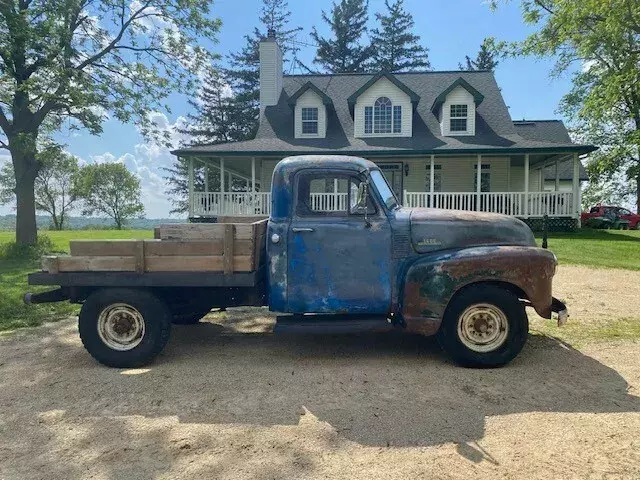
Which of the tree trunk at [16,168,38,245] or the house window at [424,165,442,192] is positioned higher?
the house window at [424,165,442,192]

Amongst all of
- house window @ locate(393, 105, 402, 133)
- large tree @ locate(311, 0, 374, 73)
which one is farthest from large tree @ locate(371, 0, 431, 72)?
house window @ locate(393, 105, 402, 133)

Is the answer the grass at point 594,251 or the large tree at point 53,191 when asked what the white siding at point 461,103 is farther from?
the large tree at point 53,191

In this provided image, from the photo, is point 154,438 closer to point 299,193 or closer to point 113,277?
point 113,277

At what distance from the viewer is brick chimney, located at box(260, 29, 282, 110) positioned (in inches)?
935

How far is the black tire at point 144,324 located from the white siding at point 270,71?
68.5 feet

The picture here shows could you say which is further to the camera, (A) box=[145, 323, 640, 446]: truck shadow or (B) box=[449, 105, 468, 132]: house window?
(B) box=[449, 105, 468, 132]: house window

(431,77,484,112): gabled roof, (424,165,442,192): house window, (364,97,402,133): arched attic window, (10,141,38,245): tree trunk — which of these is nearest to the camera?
(10,141,38,245): tree trunk

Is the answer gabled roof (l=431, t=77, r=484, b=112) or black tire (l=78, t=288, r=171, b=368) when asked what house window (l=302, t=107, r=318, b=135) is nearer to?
gabled roof (l=431, t=77, r=484, b=112)

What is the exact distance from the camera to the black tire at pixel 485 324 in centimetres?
461

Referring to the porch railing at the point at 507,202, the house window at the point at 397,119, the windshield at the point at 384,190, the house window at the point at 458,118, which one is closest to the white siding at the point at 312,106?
the house window at the point at 397,119

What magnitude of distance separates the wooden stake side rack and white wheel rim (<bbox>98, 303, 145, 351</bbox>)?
47 centimetres

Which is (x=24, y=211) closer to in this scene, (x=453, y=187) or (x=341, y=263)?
(x=341, y=263)

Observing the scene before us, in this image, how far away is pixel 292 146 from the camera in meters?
20.2

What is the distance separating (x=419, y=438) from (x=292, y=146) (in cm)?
1790
